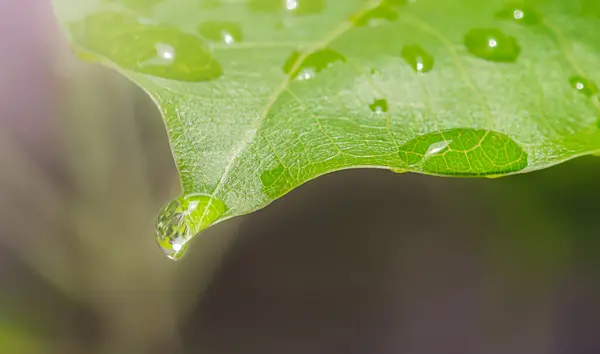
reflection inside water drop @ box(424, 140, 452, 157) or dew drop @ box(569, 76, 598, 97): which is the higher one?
dew drop @ box(569, 76, 598, 97)

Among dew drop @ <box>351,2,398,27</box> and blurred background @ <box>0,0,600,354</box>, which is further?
blurred background @ <box>0,0,600,354</box>

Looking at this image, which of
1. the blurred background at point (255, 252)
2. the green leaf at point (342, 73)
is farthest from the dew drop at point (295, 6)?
the blurred background at point (255, 252)

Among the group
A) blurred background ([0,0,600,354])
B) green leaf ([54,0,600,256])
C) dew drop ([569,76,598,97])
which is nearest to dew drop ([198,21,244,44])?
green leaf ([54,0,600,256])

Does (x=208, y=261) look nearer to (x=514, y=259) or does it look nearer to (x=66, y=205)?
(x=66, y=205)

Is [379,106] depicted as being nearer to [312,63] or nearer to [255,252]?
[312,63]

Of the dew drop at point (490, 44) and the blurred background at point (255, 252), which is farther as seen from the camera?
the blurred background at point (255, 252)

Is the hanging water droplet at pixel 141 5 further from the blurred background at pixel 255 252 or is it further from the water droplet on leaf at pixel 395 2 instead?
the blurred background at pixel 255 252

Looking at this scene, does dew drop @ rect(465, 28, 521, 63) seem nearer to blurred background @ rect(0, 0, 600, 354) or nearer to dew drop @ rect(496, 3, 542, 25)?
dew drop @ rect(496, 3, 542, 25)
